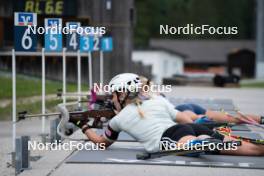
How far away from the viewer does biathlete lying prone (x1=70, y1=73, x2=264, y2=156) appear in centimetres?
1105

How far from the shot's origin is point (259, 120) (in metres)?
13.2

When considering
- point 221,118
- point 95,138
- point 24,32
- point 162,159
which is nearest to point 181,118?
point 162,159

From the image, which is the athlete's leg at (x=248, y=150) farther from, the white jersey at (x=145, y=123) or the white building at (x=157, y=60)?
the white building at (x=157, y=60)

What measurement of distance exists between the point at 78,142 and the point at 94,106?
294 cm

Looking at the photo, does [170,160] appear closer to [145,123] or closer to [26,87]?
[145,123]

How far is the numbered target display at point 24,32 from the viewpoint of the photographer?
39.6 feet

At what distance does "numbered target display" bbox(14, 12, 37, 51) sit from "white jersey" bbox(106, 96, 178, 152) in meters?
2.15

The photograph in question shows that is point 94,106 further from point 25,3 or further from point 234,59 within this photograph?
point 234,59

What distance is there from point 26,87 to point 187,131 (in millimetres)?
16361

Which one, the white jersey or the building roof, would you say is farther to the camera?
the building roof

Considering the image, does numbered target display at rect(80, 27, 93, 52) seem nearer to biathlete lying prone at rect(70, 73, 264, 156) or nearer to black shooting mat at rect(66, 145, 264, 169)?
black shooting mat at rect(66, 145, 264, 169)

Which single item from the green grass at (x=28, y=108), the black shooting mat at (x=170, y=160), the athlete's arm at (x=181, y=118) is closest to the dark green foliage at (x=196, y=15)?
the green grass at (x=28, y=108)

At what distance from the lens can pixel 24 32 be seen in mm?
12211

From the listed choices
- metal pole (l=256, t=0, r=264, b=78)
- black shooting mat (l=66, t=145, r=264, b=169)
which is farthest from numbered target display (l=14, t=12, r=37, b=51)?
metal pole (l=256, t=0, r=264, b=78)
